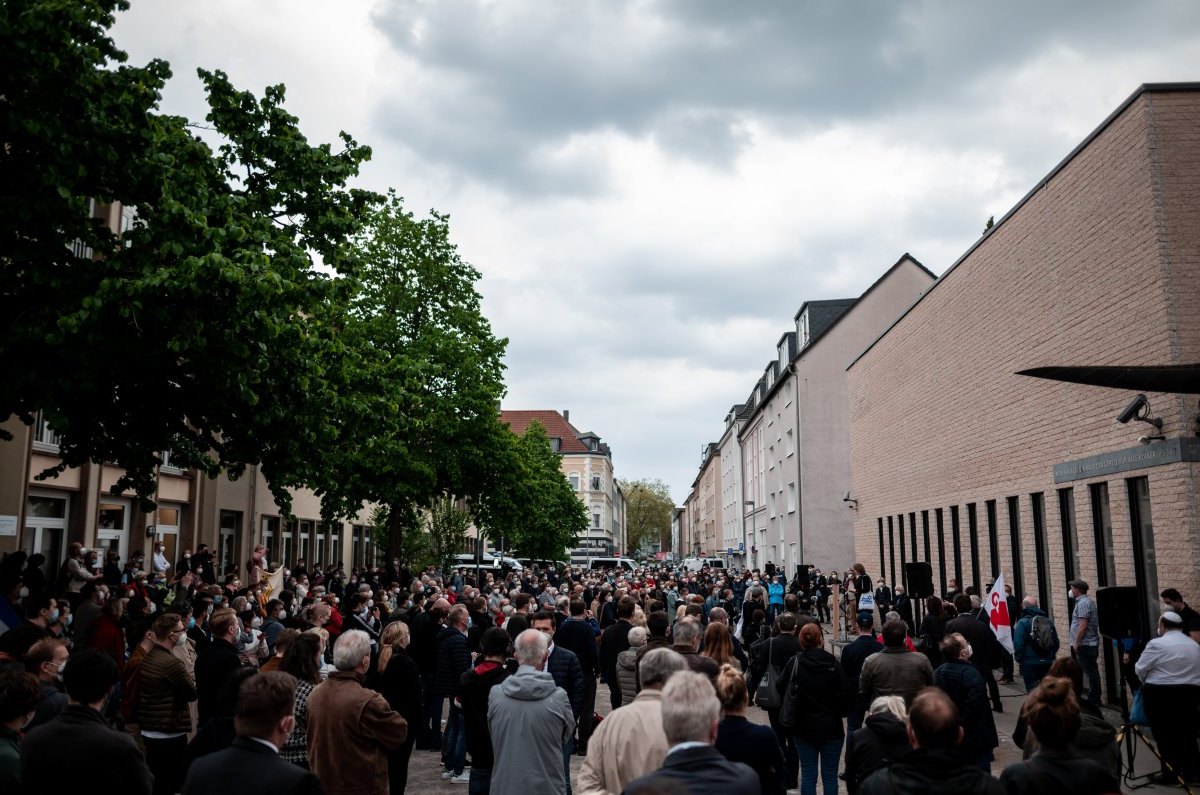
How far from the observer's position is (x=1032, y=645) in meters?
12.9

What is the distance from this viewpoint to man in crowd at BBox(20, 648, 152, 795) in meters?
4.16

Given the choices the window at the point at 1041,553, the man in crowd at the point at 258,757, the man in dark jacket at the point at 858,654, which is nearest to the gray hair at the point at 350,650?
the man in crowd at the point at 258,757

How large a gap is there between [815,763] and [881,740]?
8.04 feet

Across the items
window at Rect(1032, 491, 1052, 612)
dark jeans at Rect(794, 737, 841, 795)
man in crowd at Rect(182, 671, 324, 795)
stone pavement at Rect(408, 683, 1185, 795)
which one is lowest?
stone pavement at Rect(408, 683, 1185, 795)

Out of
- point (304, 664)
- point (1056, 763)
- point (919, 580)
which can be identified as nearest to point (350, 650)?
point (304, 664)

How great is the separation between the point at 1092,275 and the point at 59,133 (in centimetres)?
1454

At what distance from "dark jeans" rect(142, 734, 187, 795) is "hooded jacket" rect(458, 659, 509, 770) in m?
2.27

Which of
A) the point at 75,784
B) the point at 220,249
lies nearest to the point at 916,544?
the point at 220,249

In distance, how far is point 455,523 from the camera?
3753 centimetres

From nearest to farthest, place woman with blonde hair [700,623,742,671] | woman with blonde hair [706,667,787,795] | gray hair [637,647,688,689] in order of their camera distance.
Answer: woman with blonde hair [706,667,787,795] < gray hair [637,647,688,689] < woman with blonde hair [700,623,742,671]

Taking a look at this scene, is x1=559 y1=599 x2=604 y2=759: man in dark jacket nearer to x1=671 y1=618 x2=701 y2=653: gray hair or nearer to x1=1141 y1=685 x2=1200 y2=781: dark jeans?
x1=671 y1=618 x2=701 y2=653: gray hair

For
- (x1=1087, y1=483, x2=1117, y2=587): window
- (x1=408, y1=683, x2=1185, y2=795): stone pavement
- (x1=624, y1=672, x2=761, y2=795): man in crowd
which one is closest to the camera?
(x1=624, y1=672, x2=761, y2=795): man in crowd

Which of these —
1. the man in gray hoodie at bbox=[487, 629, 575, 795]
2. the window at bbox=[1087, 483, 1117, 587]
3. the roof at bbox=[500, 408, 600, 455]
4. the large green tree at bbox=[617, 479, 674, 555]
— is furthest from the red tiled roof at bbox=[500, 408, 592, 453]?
the man in gray hoodie at bbox=[487, 629, 575, 795]

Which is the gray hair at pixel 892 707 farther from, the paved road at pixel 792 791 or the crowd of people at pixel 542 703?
the paved road at pixel 792 791
